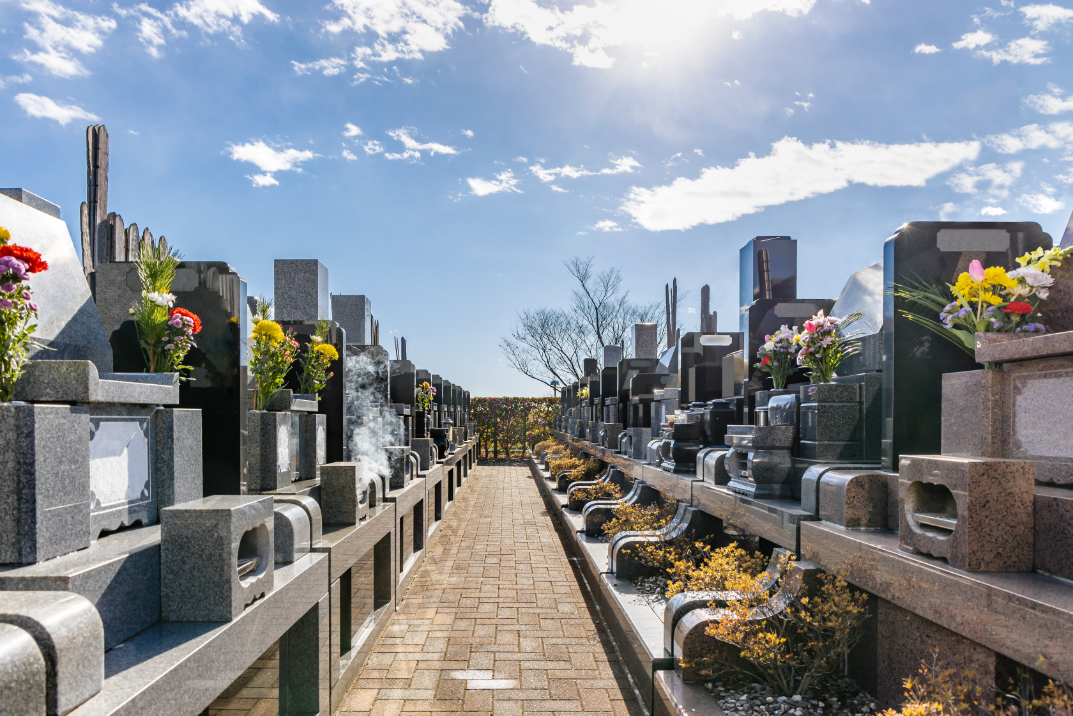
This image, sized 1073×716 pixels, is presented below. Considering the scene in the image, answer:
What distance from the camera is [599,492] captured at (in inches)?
334

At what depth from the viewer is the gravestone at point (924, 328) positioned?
11.3 feet

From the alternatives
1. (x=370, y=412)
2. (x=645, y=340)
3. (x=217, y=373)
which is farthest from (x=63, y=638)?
(x=645, y=340)

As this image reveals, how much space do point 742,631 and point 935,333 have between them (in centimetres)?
206

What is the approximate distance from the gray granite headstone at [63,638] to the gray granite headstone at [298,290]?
4778 millimetres

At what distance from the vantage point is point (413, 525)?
6.88 meters

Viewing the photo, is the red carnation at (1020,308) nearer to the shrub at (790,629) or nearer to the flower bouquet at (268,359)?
the shrub at (790,629)

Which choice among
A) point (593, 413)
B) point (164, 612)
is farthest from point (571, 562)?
point (593, 413)

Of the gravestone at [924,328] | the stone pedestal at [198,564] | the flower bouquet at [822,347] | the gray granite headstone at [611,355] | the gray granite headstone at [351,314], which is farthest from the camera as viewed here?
the gray granite headstone at [611,355]

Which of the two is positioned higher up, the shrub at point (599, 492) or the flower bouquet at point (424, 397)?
the flower bouquet at point (424, 397)

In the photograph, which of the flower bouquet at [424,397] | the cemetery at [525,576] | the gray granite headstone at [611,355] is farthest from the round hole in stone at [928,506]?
the gray granite headstone at [611,355]

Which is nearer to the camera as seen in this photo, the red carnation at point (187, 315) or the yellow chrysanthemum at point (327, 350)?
the red carnation at point (187, 315)

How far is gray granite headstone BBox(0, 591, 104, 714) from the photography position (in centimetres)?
144

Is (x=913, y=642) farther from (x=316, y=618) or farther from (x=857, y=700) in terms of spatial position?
(x=316, y=618)

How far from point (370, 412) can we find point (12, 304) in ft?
15.5
